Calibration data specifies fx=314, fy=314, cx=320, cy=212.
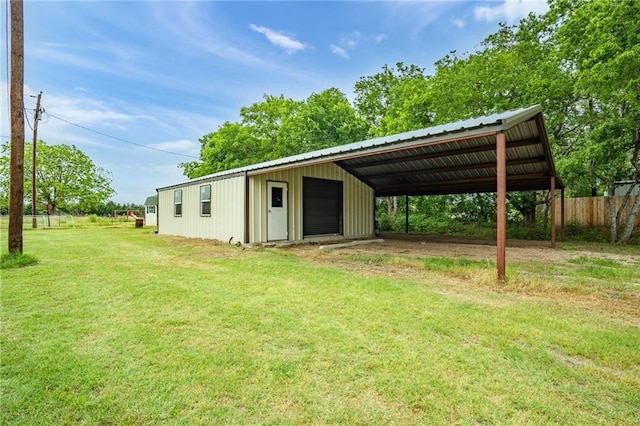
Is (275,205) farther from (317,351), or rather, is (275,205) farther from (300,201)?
(317,351)

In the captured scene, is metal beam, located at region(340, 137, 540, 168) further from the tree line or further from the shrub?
the shrub

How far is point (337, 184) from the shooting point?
11.6 m

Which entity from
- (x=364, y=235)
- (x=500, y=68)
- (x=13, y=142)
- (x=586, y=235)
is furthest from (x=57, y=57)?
(x=586, y=235)

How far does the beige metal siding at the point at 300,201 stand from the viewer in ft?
30.8

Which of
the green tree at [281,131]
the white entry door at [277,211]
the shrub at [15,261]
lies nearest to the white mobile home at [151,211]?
the green tree at [281,131]

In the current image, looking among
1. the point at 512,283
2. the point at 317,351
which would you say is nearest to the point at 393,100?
the point at 512,283

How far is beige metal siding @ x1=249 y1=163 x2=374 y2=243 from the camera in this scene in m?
9.39

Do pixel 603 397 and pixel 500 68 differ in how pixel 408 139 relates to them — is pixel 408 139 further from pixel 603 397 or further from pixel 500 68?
pixel 500 68

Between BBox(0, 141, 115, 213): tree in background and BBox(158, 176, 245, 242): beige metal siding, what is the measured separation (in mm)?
18800

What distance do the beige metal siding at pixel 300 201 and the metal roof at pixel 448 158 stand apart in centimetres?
39

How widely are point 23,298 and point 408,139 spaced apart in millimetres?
5961

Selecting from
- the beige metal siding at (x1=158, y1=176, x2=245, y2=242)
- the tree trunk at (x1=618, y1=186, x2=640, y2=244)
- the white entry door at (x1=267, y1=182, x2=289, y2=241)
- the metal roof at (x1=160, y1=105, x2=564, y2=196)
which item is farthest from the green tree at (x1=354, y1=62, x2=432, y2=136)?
the beige metal siding at (x1=158, y1=176, x2=245, y2=242)

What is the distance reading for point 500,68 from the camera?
13.4 meters

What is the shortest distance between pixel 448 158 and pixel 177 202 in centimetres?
1065
